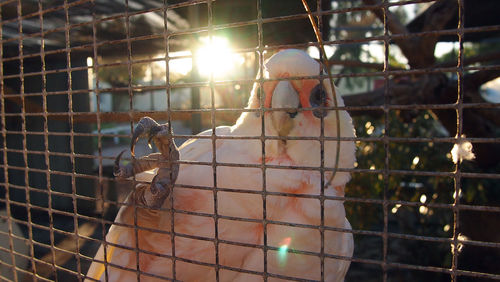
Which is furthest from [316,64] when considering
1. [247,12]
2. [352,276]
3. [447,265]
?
[352,276]

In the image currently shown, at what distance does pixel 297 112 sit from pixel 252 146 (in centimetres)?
21

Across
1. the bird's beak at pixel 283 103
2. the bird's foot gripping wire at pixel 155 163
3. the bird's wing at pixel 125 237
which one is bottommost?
the bird's wing at pixel 125 237

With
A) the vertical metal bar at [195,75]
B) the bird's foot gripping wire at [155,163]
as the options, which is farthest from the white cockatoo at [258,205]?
the vertical metal bar at [195,75]

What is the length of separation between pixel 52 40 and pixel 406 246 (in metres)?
3.34

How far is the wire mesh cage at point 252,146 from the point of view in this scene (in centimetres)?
71

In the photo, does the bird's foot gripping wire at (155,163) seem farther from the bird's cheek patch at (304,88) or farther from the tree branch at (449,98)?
the tree branch at (449,98)

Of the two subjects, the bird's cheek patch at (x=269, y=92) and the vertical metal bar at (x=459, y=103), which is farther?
the bird's cheek patch at (x=269, y=92)

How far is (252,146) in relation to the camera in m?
1.36

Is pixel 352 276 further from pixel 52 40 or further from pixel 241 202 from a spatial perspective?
pixel 52 40

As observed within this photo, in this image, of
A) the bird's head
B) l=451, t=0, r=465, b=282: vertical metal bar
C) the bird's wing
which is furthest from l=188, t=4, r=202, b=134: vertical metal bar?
l=451, t=0, r=465, b=282: vertical metal bar

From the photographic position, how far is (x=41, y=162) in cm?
288

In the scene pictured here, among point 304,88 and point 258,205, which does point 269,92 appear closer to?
point 304,88

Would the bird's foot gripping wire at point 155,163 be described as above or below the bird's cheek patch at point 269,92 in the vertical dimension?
below

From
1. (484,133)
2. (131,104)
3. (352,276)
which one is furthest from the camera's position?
(352,276)
